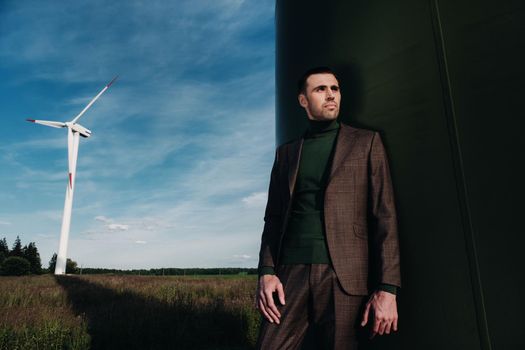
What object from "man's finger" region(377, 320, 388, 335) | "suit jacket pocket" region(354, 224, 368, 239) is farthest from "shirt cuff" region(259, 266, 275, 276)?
"man's finger" region(377, 320, 388, 335)

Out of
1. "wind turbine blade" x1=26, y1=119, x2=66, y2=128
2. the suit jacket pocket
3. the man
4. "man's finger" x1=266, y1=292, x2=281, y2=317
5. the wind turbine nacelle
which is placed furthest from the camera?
the wind turbine nacelle

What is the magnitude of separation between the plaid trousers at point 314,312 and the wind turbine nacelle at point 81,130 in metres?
33.3

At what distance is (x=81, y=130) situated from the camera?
32500 millimetres

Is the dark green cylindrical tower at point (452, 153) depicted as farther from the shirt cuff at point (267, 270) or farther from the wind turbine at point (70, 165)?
the wind turbine at point (70, 165)

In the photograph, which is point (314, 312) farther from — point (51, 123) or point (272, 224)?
point (51, 123)

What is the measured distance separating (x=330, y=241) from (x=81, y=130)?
114 feet

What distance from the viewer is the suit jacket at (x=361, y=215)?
1.78m

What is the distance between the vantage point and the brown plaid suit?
1777 mm

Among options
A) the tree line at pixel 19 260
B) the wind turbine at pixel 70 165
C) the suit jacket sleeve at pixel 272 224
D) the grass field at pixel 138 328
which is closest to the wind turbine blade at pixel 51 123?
the wind turbine at pixel 70 165

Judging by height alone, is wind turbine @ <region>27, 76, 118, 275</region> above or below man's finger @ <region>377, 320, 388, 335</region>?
above

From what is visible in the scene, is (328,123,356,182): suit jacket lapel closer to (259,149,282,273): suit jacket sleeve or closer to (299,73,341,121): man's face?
(299,73,341,121): man's face

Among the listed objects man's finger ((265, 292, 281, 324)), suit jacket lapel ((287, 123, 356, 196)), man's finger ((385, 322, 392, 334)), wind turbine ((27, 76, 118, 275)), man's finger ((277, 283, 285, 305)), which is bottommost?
man's finger ((385, 322, 392, 334))

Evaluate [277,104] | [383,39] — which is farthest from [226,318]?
[383,39]

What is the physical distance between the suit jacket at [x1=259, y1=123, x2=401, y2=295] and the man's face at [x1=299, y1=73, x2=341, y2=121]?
13 cm
